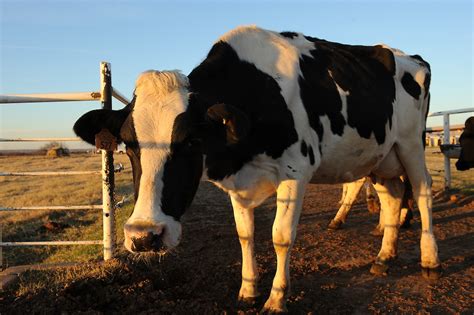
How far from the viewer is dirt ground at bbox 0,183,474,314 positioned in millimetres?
3537

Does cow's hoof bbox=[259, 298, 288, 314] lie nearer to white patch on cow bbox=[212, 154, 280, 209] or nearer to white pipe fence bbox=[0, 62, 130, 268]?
white patch on cow bbox=[212, 154, 280, 209]

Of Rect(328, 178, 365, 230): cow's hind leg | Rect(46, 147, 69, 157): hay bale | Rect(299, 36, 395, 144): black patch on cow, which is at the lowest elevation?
Rect(46, 147, 69, 157): hay bale

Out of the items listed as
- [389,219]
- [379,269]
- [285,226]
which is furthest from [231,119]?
[389,219]

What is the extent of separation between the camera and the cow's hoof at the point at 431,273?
14.4 ft

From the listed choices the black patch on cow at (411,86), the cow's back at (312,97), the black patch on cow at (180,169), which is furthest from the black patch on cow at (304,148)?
the black patch on cow at (411,86)

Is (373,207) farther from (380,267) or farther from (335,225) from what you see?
(380,267)

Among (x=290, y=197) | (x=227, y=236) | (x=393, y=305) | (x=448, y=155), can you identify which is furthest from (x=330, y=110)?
(x=448, y=155)

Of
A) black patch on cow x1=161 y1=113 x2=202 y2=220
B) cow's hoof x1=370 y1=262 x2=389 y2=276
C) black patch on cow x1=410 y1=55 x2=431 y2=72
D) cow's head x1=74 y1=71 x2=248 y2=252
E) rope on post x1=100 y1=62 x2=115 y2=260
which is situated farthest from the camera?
black patch on cow x1=410 y1=55 x2=431 y2=72

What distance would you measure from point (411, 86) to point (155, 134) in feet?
11.6

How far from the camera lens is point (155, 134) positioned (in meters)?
2.84

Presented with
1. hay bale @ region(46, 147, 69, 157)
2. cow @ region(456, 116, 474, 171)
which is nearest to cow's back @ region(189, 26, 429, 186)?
cow @ region(456, 116, 474, 171)

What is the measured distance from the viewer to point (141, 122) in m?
2.89

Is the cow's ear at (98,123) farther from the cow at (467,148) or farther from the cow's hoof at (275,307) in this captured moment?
the cow at (467,148)

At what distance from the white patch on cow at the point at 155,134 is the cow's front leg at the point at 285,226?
109 cm
